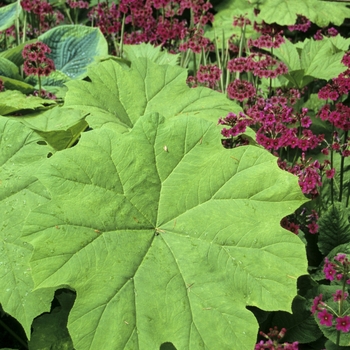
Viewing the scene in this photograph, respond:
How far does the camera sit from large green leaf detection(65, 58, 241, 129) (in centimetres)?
217

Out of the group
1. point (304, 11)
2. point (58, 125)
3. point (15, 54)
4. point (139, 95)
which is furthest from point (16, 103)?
point (304, 11)

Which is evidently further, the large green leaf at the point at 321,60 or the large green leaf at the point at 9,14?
the large green leaf at the point at 9,14

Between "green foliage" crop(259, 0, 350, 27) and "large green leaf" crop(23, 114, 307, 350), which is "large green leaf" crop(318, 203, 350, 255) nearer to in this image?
"large green leaf" crop(23, 114, 307, 350)

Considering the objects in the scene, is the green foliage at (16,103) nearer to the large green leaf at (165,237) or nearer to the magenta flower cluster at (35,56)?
→ the magenta flower cluster at (35,56)

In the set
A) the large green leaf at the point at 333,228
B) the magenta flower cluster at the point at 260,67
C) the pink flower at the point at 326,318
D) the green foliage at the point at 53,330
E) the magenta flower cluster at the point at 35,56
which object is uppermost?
the magenta flower cluster at the point at 35,56

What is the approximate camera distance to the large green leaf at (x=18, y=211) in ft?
4.70

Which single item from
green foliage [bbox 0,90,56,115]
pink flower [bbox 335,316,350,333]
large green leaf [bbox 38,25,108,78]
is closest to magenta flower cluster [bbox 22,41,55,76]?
green foliage [bbox 0,90,56,115]

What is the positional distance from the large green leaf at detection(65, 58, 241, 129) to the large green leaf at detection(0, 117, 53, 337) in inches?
18.0

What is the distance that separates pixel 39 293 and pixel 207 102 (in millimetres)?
1205

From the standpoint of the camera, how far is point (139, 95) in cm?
225

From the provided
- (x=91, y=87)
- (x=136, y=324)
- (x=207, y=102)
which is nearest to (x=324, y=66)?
(x=207, y=102)

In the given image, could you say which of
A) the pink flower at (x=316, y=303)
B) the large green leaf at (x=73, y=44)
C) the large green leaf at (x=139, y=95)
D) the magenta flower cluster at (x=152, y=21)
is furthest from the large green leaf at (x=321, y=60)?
the pink flower at (x=316, y=303)

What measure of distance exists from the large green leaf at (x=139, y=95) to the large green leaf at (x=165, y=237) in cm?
52

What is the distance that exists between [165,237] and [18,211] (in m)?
0.43
